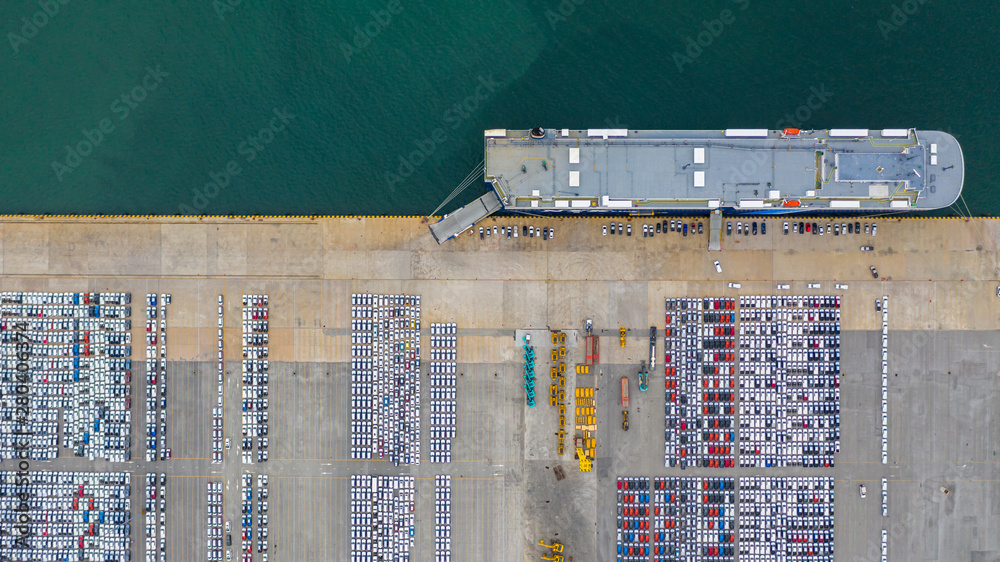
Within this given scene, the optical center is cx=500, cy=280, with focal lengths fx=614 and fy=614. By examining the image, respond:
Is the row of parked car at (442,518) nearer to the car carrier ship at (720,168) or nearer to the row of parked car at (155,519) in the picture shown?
the row of parked car at (155,519)

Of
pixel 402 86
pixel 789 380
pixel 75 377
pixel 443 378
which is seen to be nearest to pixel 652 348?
pixel 789 380

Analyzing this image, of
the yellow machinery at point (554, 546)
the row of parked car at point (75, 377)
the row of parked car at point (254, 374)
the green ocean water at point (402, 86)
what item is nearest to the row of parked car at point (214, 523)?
the row of parked car at point (254, 374)

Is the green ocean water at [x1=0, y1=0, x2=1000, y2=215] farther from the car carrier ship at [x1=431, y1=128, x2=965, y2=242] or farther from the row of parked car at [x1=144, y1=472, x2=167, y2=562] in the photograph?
the row of parked car at [x1=144, y1=472, x2=167, y2=562]

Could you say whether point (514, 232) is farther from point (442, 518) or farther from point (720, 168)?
point (442, 518)

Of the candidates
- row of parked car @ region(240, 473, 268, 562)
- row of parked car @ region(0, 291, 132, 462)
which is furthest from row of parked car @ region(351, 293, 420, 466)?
row of parked car @ region(0, 291, 132, 462)

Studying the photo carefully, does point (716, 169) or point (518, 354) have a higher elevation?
point (716, 169)
